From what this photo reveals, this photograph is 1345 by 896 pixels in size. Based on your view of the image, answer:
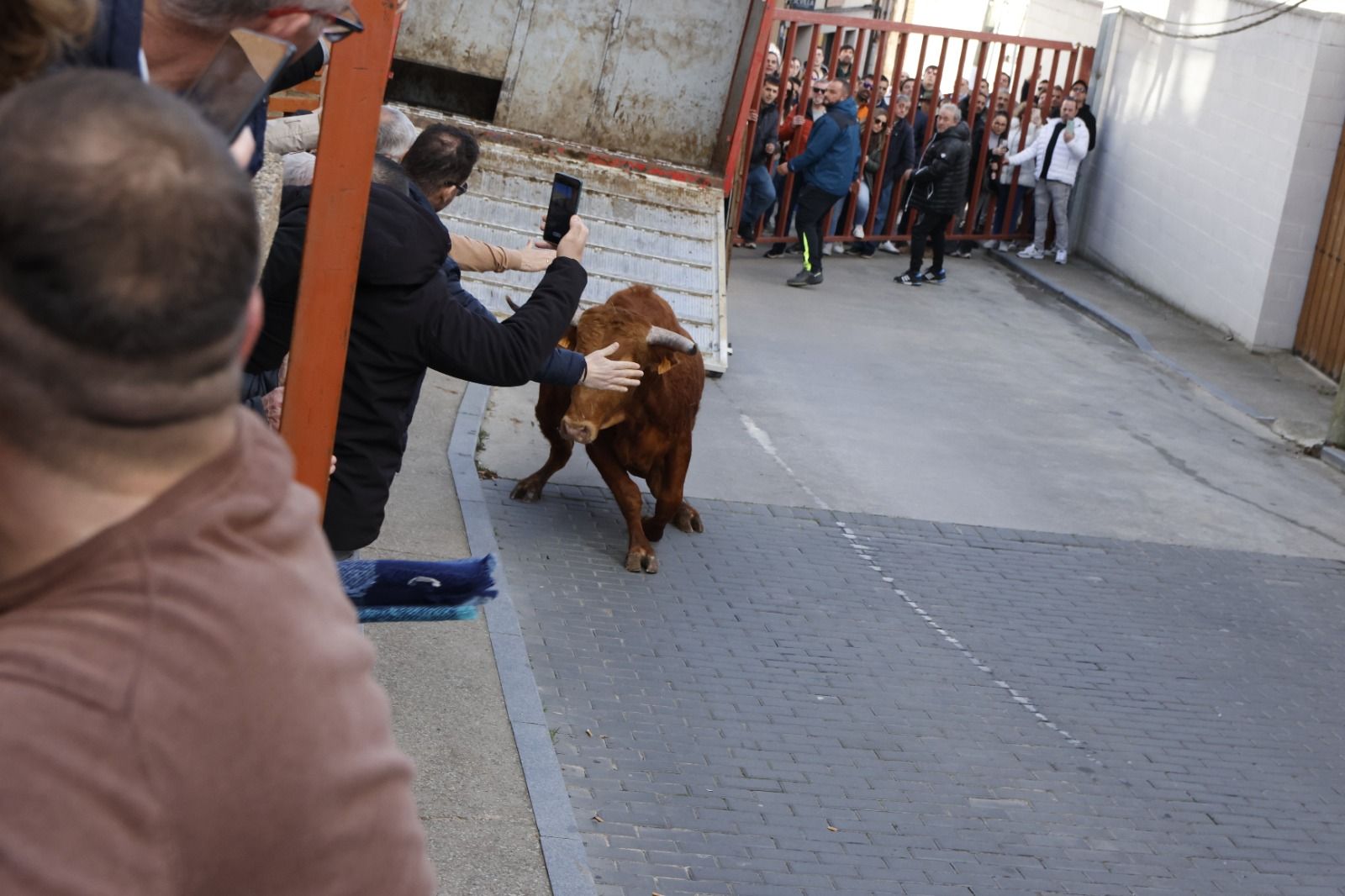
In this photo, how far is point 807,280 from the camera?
1584cm

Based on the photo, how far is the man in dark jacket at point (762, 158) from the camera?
16234mm

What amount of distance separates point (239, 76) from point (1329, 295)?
46.3 ft

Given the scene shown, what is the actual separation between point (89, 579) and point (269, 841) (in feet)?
0.86

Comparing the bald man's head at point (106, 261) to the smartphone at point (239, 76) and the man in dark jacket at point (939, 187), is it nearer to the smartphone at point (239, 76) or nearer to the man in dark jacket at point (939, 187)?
the smartphone at point (239, 76)

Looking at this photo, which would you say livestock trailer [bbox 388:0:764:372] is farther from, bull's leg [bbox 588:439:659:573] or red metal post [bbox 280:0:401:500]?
red metal post [bbox 280:0:401:500]

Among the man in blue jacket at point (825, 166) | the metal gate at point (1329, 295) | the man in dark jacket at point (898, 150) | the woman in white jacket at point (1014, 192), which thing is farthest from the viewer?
the woman in white jacket at point (1014, 192)

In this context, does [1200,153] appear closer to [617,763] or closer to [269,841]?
[617,763]

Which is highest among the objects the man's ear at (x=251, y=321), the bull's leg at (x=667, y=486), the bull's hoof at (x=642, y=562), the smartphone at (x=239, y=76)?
the smartphone at (x=239, y=76)

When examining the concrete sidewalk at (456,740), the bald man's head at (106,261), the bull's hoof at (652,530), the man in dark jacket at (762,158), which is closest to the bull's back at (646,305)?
the bull's hoof at (652,530)

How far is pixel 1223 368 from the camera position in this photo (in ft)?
47.3

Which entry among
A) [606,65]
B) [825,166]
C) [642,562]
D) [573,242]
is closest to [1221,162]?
[825,166]

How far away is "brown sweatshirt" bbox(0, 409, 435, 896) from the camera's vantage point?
117cm

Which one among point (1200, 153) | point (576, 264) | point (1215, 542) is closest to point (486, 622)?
point (576, 264)

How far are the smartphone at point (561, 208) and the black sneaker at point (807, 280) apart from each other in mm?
10267
